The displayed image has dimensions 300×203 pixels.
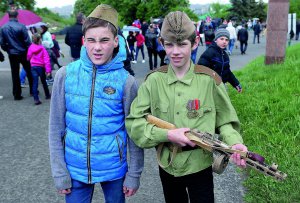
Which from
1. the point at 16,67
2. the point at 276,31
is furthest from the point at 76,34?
the point at 276,31

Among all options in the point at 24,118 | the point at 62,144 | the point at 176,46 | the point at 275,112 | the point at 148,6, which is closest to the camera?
the point at 176,46

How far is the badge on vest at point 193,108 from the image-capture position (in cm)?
210

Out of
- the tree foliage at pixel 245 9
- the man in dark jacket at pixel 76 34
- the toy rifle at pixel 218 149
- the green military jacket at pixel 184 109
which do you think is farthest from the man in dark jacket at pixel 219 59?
the tree foliage at pixel 245 9

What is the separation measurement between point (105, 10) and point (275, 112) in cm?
390

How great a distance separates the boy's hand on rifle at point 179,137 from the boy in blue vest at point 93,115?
0.33 metres

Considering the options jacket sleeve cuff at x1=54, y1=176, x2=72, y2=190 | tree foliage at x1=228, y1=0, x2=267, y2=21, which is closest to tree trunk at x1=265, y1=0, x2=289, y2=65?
jacket sleeve cuff at x1=54, y1=176, x2=72, y2=190

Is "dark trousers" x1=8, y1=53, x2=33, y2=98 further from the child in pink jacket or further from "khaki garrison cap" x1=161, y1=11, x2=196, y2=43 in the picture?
"khaki garrison cap" x1=161, y1=11, x2=196, y2=43

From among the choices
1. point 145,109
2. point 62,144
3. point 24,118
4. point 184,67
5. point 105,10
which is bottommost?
point 24,118

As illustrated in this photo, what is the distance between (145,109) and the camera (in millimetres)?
2141

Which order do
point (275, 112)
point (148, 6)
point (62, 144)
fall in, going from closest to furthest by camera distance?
point (62, 144) < point (275, 112) < point (148, 6)

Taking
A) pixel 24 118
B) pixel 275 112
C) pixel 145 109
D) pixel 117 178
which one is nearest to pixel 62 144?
pixel 117 178

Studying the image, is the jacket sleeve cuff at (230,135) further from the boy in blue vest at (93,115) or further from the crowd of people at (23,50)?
the crowd of people at (23,50)

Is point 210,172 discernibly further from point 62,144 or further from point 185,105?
point 62,144

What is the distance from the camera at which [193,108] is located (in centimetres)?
211
